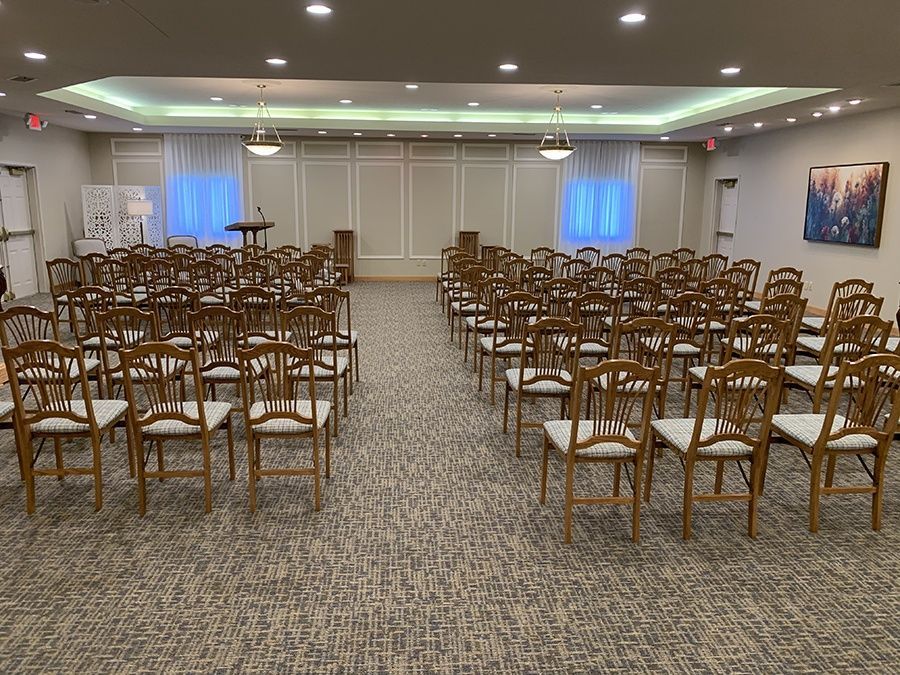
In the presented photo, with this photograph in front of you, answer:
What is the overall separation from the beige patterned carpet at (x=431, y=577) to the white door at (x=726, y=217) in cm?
1034

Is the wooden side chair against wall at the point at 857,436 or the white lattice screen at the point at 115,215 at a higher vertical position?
the white lattice screen at the point at 115,215

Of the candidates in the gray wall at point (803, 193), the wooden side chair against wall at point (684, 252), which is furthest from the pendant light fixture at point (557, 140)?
the gray wall at point (803, 193)

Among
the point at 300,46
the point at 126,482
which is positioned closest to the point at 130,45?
the point at 300,46

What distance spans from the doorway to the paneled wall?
565 millimetres

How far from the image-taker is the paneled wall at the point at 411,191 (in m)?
13.8

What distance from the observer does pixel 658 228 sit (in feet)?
48.4

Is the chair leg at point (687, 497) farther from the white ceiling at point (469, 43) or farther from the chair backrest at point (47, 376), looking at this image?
the chair backrest at point (47, 376)

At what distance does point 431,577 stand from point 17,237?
36.4 feet

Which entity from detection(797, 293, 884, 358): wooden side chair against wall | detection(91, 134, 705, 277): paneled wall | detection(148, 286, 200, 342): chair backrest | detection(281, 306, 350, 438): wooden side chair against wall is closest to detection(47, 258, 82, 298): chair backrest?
detection(148, 286, 200, 342): chair backrest

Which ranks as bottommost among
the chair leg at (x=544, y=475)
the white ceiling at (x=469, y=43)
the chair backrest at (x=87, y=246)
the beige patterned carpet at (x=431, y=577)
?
the beige patterned carpet at (x=431, y=577)

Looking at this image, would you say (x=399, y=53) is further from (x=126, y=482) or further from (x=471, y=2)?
(x=126, y=482)

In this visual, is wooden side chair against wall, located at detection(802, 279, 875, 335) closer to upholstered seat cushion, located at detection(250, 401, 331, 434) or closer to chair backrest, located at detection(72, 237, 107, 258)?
upholstered seat cushion, located at detection(250, 401, 331, 434)

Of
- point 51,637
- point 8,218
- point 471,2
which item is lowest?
point 51,637

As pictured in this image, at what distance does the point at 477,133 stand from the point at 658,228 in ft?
16.2
